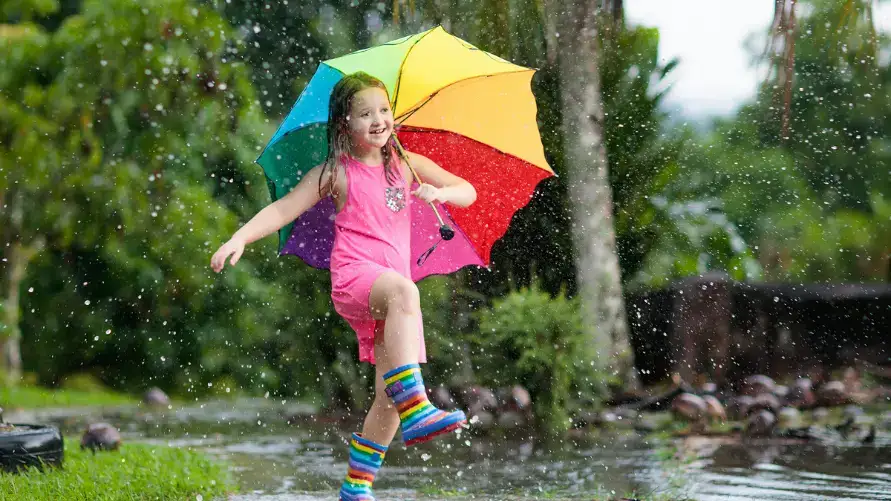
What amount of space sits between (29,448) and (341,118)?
105 inches

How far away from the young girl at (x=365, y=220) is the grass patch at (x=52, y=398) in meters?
8.21

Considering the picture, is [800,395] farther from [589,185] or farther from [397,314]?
[397,314]

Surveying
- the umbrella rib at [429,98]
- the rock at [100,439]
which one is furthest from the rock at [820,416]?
the umbrella rib at [429,98]

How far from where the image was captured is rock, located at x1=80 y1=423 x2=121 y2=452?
7090mm

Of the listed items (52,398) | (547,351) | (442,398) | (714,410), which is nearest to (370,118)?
(547,351)

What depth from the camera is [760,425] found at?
26.5 feet

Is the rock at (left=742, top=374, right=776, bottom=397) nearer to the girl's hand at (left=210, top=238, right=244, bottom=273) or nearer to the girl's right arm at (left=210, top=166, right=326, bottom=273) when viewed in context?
the girl's right arm at (left=210, top=166, right=326, bottom=273)

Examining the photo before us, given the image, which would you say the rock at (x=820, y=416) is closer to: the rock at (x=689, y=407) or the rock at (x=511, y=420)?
the rock at (x=689, y=407)

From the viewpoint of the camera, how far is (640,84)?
10961 millimetres

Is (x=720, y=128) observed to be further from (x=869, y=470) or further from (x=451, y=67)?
(x=451, y=67)

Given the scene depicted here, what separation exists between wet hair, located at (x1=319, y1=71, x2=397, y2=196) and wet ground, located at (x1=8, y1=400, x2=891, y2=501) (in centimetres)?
166

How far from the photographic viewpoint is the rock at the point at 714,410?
866 cm

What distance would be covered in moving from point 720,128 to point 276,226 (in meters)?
27.6

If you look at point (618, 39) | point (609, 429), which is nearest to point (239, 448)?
point (609, 429)
